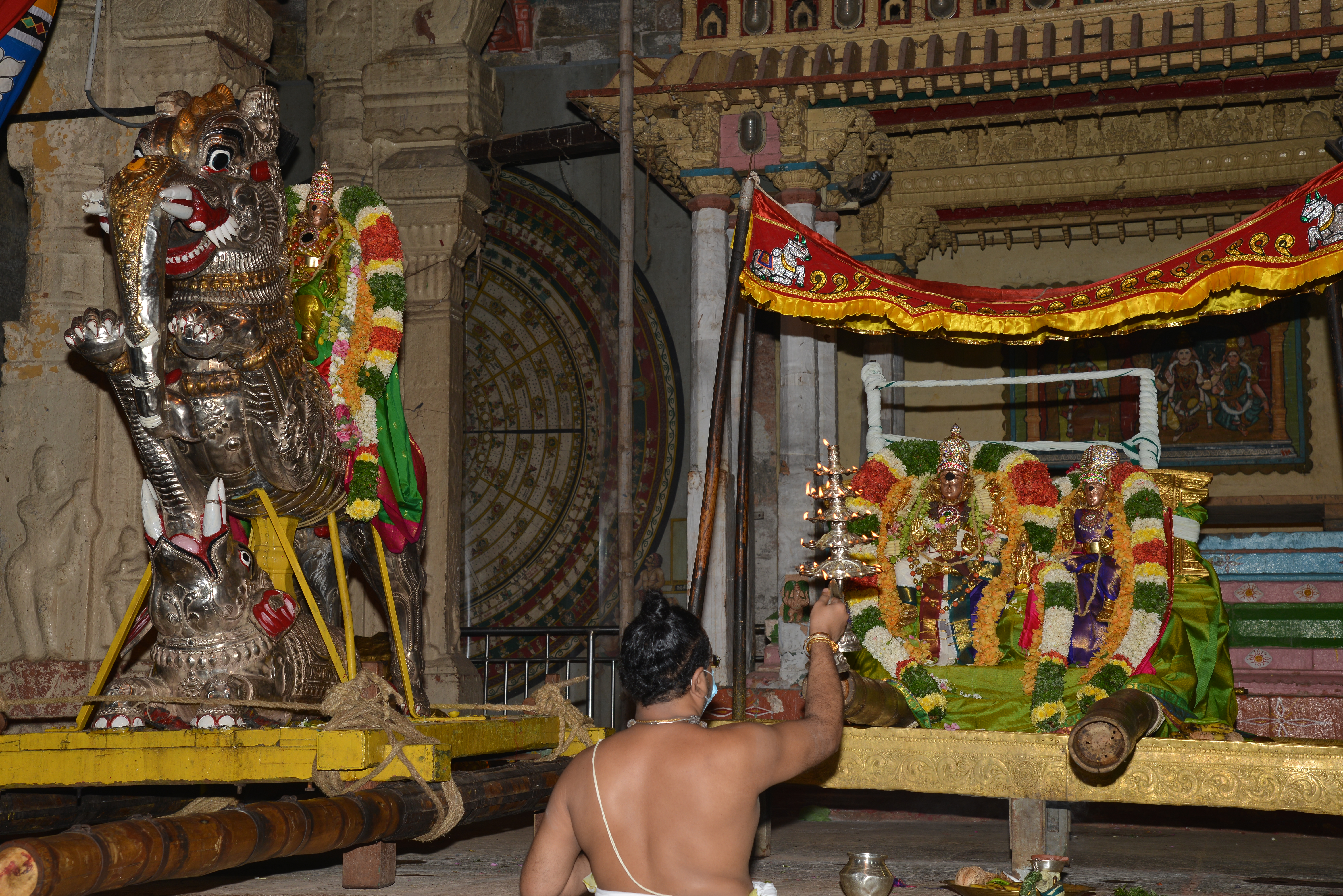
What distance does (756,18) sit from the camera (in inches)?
350

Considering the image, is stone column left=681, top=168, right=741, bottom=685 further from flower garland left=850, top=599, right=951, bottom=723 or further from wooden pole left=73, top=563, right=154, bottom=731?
wooden pole left=73, top=563, right=154, bottom=731

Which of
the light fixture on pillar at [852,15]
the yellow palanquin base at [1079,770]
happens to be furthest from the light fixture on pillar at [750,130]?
the yellow palanquin base at [1079,770]

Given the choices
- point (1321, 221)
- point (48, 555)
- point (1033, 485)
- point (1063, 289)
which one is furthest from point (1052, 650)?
point (48, 555)

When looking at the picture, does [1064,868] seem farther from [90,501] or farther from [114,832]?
[90,501]

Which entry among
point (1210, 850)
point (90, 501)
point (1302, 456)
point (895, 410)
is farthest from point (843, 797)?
point (1302, 456)

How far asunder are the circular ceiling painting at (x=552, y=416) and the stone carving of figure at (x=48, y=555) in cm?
416

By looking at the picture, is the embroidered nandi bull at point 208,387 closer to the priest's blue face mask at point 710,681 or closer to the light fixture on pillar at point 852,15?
the priest's blue face mask at point 710,681

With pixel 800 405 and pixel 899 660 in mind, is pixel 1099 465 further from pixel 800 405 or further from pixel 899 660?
pixel 800 405

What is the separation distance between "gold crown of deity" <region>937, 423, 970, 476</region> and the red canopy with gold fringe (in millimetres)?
582

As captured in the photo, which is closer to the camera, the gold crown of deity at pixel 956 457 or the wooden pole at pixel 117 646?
the wooden pole at pixel 117 646

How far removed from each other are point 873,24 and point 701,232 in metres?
1.76

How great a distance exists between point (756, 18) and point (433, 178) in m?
2.76

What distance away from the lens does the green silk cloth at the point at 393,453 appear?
20.1ft

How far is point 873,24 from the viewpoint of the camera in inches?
346
